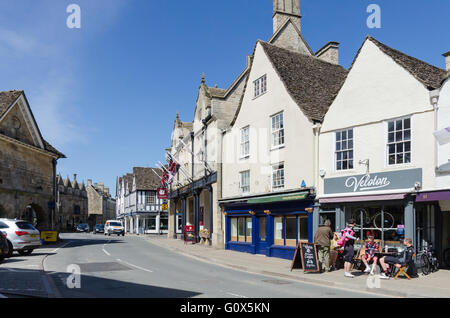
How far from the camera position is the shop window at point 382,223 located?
14617 mm

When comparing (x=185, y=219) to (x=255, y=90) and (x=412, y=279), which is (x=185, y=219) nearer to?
(x=255, y=90)

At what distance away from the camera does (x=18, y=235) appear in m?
18.8

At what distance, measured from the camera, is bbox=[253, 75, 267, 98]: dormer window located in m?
22.2

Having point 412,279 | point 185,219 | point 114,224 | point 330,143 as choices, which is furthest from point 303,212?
point 114,224

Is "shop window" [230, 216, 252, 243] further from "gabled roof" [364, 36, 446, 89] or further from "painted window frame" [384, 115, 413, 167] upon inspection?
"gabled roof" [364, 36, 446, 89]

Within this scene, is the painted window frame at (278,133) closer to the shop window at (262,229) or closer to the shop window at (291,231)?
the shop window at (291,231)

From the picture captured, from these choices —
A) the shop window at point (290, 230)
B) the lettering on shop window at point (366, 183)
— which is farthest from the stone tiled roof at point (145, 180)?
the lettering on shop window at point (366, 183)

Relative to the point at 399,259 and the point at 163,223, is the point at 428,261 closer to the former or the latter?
the point at 399,259

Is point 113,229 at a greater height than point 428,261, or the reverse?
point 428,261

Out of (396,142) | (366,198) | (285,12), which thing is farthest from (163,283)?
(285,12)

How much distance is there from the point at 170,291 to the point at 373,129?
9.85 m

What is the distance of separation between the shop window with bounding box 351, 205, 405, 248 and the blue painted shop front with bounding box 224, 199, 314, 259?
2.26 m

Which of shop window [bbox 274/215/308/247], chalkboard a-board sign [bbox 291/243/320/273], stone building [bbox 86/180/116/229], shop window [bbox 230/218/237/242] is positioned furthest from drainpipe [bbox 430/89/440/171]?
stone building [bbox 86/180/116/229]

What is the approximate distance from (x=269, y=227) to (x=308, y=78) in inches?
308
